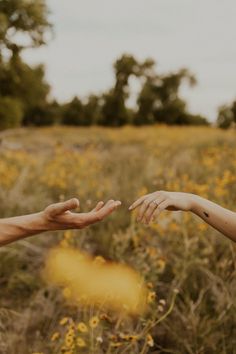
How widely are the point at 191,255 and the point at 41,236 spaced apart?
4.95 ft

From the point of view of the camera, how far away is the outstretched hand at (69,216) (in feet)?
5.29

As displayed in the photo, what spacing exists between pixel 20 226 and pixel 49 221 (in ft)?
0.32

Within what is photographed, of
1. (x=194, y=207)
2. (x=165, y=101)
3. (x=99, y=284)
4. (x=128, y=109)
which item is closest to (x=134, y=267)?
(x=99, y=284)

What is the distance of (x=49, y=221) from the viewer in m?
1.69

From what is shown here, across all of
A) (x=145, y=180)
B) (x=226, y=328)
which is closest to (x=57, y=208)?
(x=226, y=328)

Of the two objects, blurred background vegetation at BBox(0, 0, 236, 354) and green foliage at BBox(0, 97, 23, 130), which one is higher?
green foliage at BBox(0, 97, 23, 130)

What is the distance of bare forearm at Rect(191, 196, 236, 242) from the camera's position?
1.74 meters

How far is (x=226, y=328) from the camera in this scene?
268 centimetres

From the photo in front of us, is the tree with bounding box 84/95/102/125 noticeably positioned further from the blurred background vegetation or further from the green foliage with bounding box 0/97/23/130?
the blurred background vegetation

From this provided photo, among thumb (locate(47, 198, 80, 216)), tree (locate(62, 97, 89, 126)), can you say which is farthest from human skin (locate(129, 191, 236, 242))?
tree (locate(62, 97, 89, 126))

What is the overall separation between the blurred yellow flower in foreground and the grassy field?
8cm

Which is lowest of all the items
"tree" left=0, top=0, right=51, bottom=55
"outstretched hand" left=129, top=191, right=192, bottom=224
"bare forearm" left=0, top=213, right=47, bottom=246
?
"bare forearm" left=0, top=213, right=47, bottom=246

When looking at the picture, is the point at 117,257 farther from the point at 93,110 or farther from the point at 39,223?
the point at 93,110

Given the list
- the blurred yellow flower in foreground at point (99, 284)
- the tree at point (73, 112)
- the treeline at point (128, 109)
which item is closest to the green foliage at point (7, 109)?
the blurred yellow flower in foreground at point (99, 284)
